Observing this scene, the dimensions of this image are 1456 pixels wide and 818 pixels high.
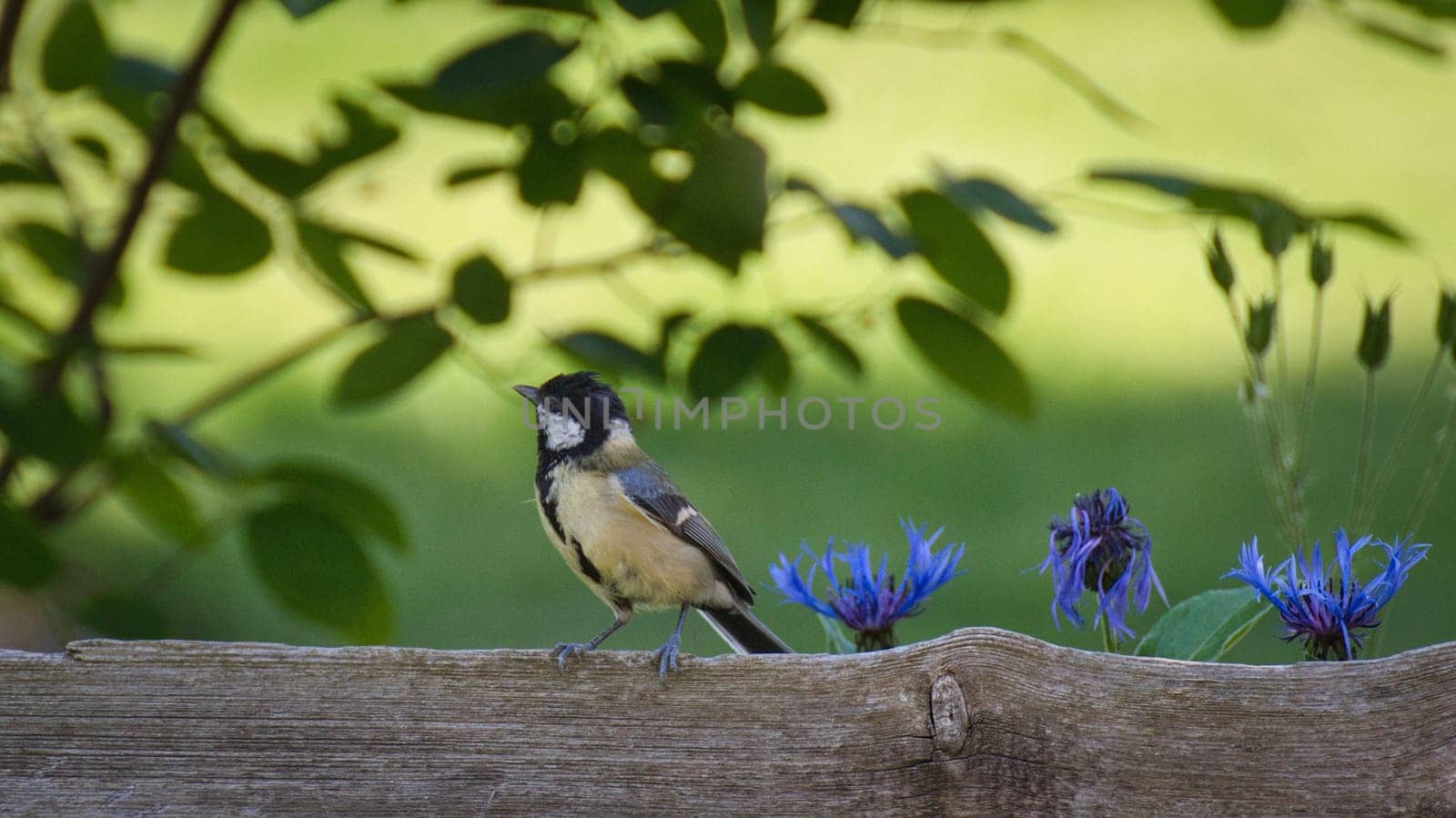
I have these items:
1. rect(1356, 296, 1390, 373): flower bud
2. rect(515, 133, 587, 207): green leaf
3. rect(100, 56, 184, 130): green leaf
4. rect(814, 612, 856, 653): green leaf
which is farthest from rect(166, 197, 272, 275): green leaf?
rect(1356, 296, 1390, 373): flower bud

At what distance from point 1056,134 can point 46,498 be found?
7082mm

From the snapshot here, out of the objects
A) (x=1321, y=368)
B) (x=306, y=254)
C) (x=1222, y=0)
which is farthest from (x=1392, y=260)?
(x=306, y=254)

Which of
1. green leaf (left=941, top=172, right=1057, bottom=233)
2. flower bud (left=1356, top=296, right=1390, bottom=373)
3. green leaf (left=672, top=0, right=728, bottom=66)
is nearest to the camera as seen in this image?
flower bud (left=1356, top=296, right=1390, bottom=373)

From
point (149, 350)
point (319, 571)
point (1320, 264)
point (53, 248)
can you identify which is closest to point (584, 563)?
point (319, 571)

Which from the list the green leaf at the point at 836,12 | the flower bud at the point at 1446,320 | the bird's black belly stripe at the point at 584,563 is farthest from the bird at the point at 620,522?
the flower bud at the point at 1446,320

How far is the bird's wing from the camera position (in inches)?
96.4

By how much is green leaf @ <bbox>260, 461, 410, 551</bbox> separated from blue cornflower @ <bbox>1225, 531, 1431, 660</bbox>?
4.81 feet

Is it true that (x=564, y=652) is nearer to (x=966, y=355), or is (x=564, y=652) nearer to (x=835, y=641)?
(x=835, y=641)

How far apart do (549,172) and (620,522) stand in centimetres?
68

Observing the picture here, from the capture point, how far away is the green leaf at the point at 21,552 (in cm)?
246

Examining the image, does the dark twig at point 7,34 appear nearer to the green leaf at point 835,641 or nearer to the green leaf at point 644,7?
the green leaf at point 644,7

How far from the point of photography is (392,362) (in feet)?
8.57

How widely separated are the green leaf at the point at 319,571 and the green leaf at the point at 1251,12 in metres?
1.73

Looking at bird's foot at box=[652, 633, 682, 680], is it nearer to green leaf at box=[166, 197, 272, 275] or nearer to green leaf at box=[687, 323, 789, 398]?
green leaf at box=[687, 323, 789, 398]
